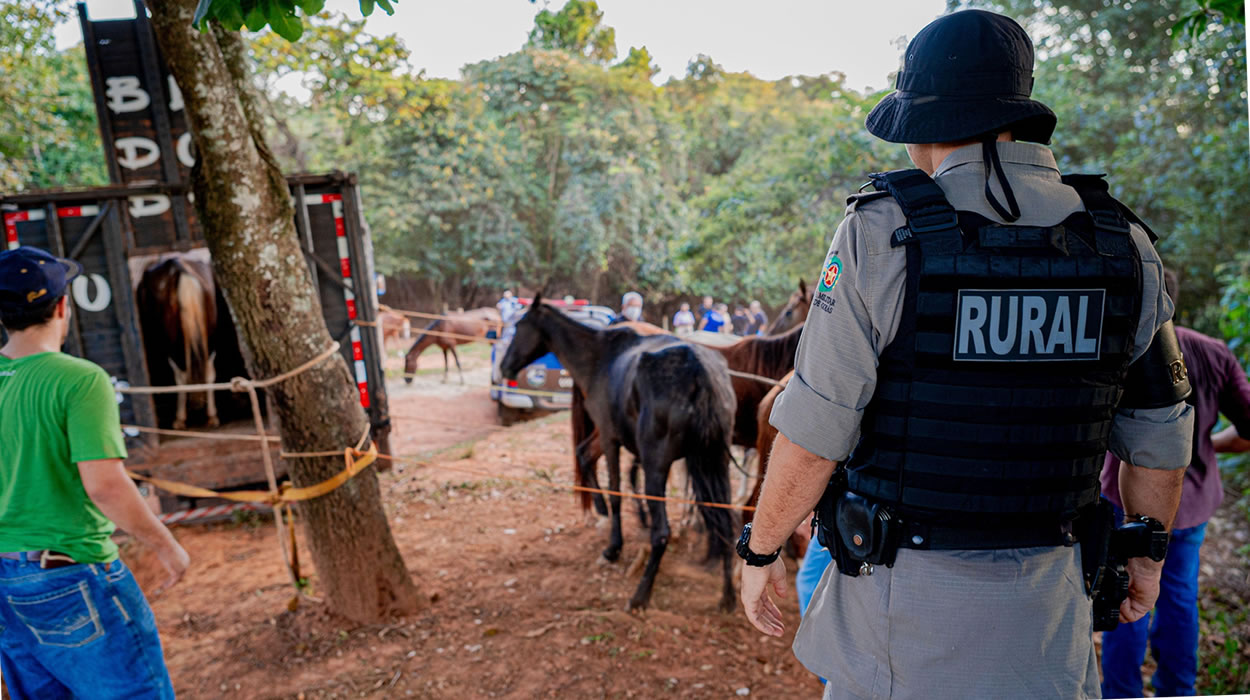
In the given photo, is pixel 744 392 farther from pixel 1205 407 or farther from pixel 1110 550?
pixel 1110 550

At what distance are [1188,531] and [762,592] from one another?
7.46 ft

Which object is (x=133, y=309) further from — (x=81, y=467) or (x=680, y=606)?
(x=680, y=606)

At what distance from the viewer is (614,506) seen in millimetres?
4668

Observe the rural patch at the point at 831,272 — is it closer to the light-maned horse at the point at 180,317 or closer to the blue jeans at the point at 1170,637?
the blue jeans at the point at 1170,637

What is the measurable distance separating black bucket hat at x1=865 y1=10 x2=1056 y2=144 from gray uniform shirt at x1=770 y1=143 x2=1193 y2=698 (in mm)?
64

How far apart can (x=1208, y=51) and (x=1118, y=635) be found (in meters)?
7.12

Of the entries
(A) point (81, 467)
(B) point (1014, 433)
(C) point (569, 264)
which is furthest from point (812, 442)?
(C) point (569, 264)

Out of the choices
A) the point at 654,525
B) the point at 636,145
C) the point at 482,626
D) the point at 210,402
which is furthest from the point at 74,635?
the point at 636,145

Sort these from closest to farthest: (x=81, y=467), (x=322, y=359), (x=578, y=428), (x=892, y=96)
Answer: (x=892, y=96)
(x=81, y=467)
(x=322, y=359)
(x=578, y=428)

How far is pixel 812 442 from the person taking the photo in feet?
4.45

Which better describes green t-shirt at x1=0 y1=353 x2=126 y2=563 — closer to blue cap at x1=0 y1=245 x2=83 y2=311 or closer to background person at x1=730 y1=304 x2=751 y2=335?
blue cap at x1=0 y1=245 x2=83 y2=311

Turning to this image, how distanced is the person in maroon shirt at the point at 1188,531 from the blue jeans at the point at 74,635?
3.51m

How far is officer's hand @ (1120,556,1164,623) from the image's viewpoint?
1593mm

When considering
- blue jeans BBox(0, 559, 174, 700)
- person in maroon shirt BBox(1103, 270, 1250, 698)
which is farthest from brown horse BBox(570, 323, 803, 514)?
blue jeans BBox(0, 559, 174, 700)
